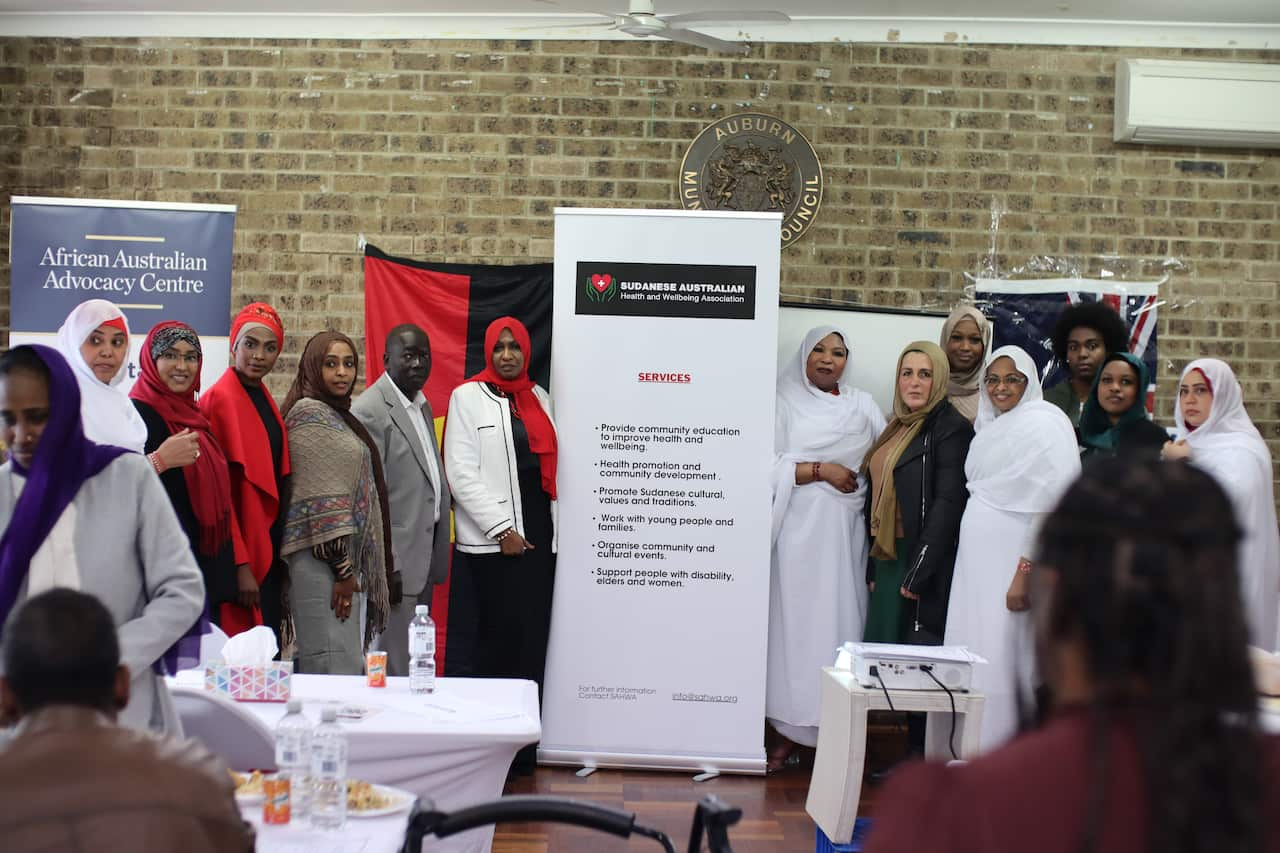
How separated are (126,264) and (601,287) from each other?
209 centimetres

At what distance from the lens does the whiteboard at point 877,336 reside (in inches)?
202

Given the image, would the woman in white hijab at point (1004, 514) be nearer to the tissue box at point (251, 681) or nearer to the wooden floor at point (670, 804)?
the wooden floor at point (670, 804)

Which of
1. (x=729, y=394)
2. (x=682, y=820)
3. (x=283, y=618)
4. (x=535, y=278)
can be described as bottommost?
(x=682, y=820)

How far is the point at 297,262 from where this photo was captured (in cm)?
580

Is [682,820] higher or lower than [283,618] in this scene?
lower

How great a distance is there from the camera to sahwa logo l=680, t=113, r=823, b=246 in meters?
5.70

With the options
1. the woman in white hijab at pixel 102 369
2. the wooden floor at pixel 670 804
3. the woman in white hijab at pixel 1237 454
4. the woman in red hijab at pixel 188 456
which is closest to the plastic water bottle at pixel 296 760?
the woman in white hijab at pixel 102 369

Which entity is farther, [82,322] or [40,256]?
[40,256]

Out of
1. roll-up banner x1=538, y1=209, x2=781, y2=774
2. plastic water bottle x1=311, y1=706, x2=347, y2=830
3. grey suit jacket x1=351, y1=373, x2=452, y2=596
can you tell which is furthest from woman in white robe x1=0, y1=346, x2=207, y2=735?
roll-up banner x1=538, y1=209, x2=781, y2=774

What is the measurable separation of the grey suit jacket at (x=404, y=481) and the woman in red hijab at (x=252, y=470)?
0.40m

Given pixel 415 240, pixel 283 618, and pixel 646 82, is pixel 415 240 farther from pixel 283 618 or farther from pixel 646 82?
pixel 283 618

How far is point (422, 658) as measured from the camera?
291 centimetres

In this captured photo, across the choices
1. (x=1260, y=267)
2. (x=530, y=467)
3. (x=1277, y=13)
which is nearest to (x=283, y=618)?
(x=530, y=467)

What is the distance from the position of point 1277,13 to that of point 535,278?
3.73m
